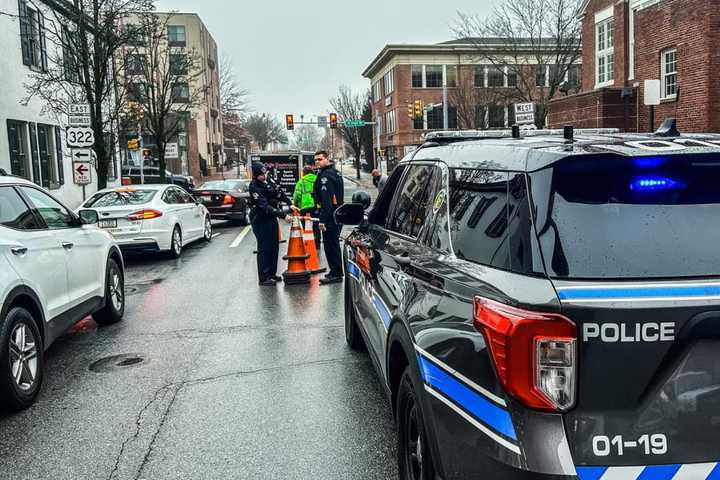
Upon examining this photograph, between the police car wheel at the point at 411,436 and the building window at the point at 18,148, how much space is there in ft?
71.1

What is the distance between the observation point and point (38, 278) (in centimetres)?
575

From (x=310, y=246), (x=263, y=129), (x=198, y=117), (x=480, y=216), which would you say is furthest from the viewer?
(x=263, y=129)

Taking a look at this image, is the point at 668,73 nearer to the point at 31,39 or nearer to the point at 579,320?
the point at 31,39

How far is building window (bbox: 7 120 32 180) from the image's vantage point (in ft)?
72.8

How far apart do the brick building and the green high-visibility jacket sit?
13.3 meters

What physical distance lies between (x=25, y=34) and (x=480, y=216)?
77.9 feet

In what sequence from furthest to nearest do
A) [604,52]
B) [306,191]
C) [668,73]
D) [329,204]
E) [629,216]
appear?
[604,52] → [668,73] → [306,191] → [329,204] → [629,216]

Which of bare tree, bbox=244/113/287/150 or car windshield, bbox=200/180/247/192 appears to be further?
bare tree, bbox=244/113/287/150

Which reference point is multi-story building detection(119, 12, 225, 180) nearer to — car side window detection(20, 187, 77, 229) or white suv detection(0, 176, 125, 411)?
white suv detection(0, 176, 125, 411)

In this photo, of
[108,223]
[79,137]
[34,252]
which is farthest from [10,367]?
[79,137]

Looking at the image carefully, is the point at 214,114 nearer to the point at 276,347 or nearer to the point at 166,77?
the point at 166,77

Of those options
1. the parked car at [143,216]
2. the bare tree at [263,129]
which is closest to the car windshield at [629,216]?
the parked car at [143,216]

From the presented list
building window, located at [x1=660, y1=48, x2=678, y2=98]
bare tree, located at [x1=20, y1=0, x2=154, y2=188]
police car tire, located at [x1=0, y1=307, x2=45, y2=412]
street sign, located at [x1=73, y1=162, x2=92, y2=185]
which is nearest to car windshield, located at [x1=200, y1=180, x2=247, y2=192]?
bare tree, located at [x1=20, y1=0, x2=154, y2=188]

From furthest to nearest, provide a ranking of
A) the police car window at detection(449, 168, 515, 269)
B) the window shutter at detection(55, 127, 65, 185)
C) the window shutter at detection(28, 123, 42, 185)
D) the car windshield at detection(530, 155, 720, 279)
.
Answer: the window shutter at detection(55, 127, 65, 185)
the window shutter at detection(28, 123, 42, 185)
the police car window at detection(449, 168, 515, 269)
the car windshield at detection(530, 155, 720, 279)
